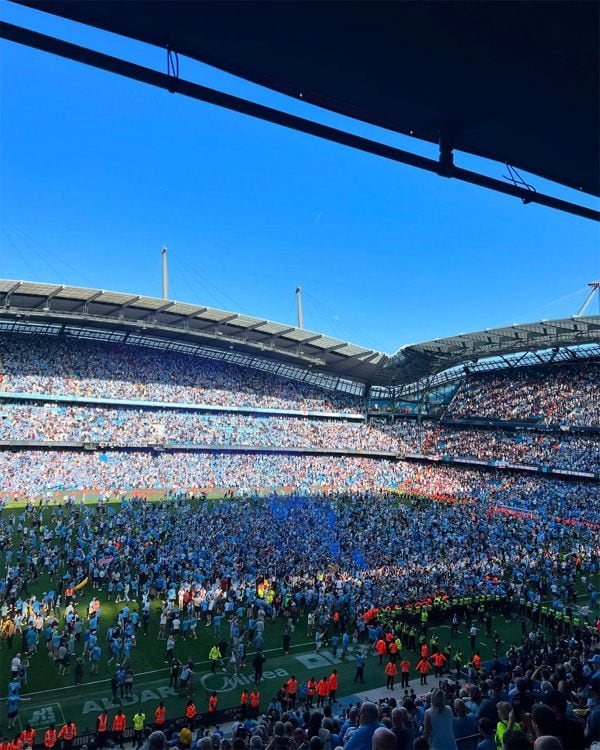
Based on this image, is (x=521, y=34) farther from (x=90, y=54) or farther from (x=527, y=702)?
(x=527, y=702)

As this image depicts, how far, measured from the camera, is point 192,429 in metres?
50.3

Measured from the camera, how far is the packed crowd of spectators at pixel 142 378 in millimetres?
47094

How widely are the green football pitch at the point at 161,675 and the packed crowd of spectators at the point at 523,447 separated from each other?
28201mm

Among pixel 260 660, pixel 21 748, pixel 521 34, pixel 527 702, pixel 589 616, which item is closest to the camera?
Answer: pixel 521 34

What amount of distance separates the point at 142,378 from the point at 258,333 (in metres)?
12.0

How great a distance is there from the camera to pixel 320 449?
54.3 m

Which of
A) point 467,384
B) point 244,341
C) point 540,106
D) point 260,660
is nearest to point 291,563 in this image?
point 260,660

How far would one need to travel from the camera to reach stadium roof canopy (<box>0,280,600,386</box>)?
4200cm

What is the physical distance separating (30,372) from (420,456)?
125 feet

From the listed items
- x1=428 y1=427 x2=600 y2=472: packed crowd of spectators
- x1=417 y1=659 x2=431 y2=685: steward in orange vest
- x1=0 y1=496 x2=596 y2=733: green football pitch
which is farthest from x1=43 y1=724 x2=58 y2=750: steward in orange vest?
x1=428 y1=427 x2=600 y2=472: packed crowd of spectators

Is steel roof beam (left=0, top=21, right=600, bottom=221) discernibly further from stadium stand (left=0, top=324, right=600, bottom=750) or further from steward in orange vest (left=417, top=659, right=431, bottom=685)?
steward in orange vest (left=417, top=659, right=431, bottom=685)

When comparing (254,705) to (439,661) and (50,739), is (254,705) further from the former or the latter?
(439,661)

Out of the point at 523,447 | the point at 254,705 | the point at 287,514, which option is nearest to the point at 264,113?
the point at 254,705

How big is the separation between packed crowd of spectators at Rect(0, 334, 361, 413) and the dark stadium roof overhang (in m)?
46.6
